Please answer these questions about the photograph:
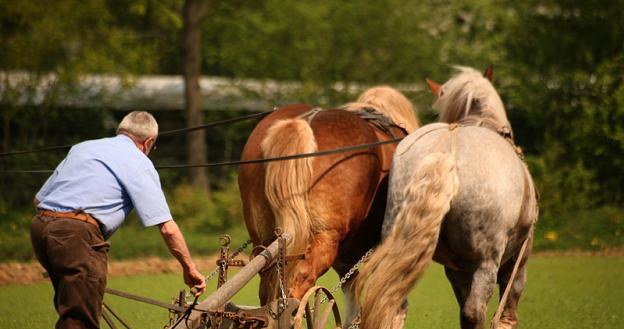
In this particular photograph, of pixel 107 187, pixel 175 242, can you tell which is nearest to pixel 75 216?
A: pixel 107 187

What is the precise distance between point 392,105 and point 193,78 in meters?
14.1

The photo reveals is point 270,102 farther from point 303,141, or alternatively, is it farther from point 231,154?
point 303,141

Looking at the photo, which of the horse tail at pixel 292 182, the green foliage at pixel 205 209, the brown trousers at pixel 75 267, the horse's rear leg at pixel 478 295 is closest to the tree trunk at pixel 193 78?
the green foliage at pixel 205 209

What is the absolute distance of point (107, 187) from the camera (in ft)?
18.6

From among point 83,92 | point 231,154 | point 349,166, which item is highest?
point 349,166

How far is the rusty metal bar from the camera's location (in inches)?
230

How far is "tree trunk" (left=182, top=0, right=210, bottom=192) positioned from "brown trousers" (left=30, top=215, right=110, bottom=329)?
16.5 meters

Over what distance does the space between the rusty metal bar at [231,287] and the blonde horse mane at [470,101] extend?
77.5 inches

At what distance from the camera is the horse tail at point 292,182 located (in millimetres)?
7082

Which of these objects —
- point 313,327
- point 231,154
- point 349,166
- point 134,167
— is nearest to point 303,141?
point 349,166

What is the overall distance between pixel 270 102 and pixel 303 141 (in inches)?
673

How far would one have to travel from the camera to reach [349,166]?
289 inches

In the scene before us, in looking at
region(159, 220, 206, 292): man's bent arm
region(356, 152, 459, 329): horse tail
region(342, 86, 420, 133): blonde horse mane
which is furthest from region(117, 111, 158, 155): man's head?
region(342, 86, 420, 133): blonde horse mane

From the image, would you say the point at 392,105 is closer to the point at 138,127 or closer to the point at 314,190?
the point at 314,190
